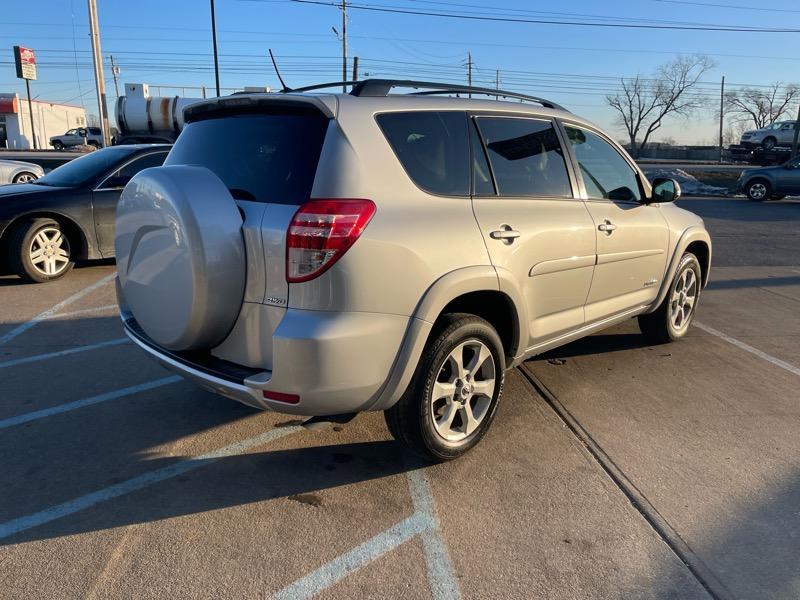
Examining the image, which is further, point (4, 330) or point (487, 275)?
point (4, 330)

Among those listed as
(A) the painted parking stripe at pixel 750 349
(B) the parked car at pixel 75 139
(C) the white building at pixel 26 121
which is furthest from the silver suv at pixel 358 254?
(C) the white building at pixel 26 121

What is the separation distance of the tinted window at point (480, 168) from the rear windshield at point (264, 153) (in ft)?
3.09

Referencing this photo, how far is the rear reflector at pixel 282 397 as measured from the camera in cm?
277

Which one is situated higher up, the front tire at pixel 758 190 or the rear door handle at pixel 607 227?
the rear door handle at pixel 607 227

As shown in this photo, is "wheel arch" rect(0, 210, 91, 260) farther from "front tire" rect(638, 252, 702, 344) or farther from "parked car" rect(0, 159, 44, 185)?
"parked car" rect(0, 159, 44, 185)

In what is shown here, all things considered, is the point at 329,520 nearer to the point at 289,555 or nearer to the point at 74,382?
the point at 289,555

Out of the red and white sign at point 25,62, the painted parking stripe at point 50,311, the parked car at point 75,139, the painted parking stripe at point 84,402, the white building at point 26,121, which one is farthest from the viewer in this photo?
the white building at point 26,121

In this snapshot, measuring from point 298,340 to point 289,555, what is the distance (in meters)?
0.91

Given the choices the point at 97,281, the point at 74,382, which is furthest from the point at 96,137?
the point at 74,382

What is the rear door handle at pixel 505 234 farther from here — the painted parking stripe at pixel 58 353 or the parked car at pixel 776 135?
the parked car at pixel 776 135

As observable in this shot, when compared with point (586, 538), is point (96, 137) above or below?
above

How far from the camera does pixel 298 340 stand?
267 centimetres

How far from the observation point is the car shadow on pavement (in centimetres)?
288

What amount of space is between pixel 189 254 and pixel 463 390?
5.23 ft
